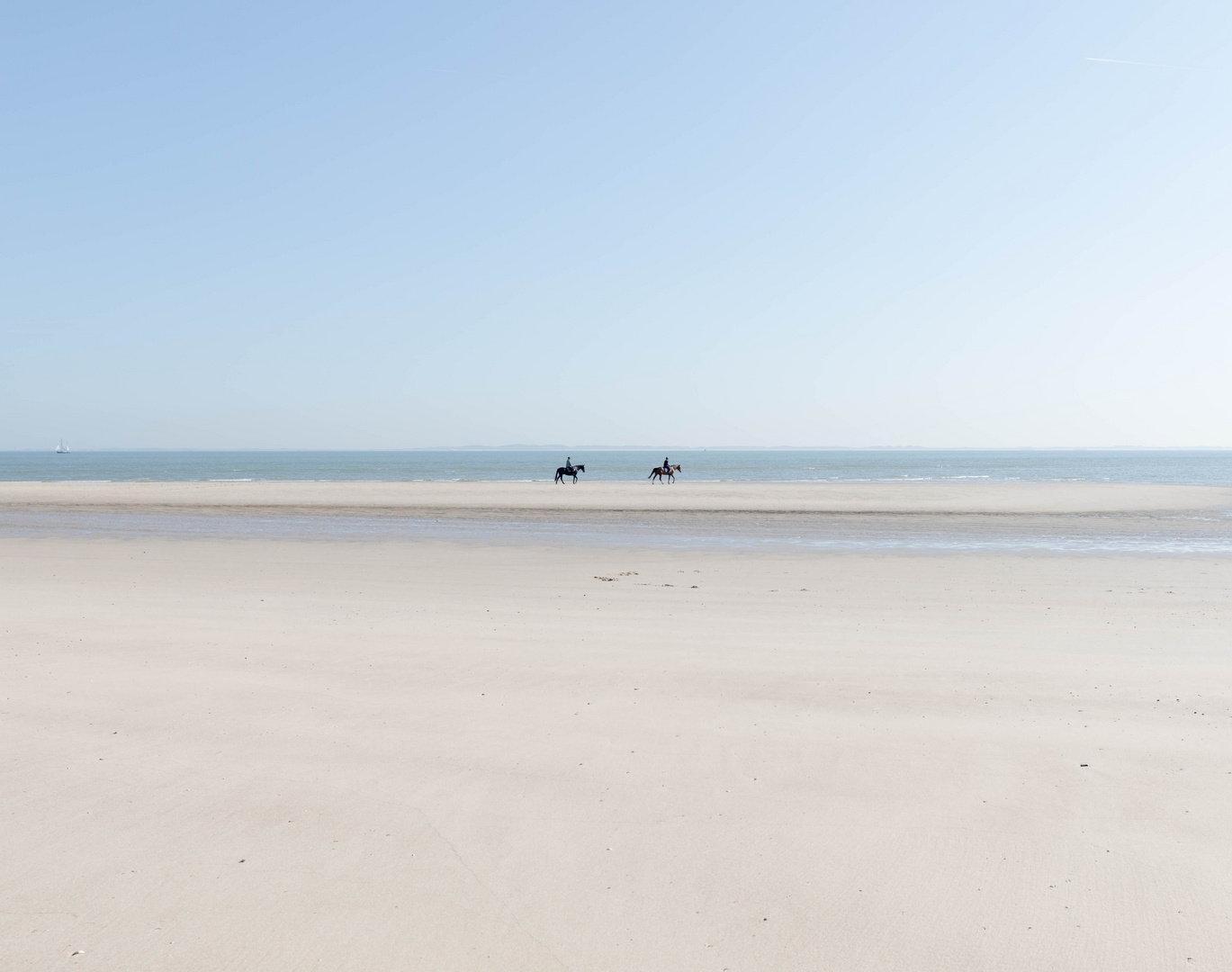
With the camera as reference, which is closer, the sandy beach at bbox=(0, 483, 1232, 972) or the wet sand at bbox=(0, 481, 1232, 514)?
the sandy beach at bbox=(0, 483, 1232, 972)

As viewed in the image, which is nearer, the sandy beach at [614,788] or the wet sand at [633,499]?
the sandy beach at [614,788]

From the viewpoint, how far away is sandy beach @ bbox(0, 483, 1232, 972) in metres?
3.39

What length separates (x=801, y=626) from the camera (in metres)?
9.72

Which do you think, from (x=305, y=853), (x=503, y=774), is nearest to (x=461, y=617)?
(x=503, y=774)

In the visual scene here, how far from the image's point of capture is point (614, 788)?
4781 millimetres

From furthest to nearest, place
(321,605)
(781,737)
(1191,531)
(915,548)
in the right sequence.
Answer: (1191,531), (915,548), (321,605), (781,737)

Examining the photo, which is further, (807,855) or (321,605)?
(321,605)

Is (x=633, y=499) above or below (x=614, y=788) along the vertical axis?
below

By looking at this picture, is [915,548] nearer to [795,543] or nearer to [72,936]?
[795,543]

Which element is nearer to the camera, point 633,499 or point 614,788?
point 614,788

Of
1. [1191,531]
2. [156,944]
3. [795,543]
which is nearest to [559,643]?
[156,944]

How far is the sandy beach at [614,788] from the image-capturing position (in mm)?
3389

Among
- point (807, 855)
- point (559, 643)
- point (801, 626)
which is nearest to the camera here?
point (807, 855)

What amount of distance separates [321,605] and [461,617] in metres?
2.17
